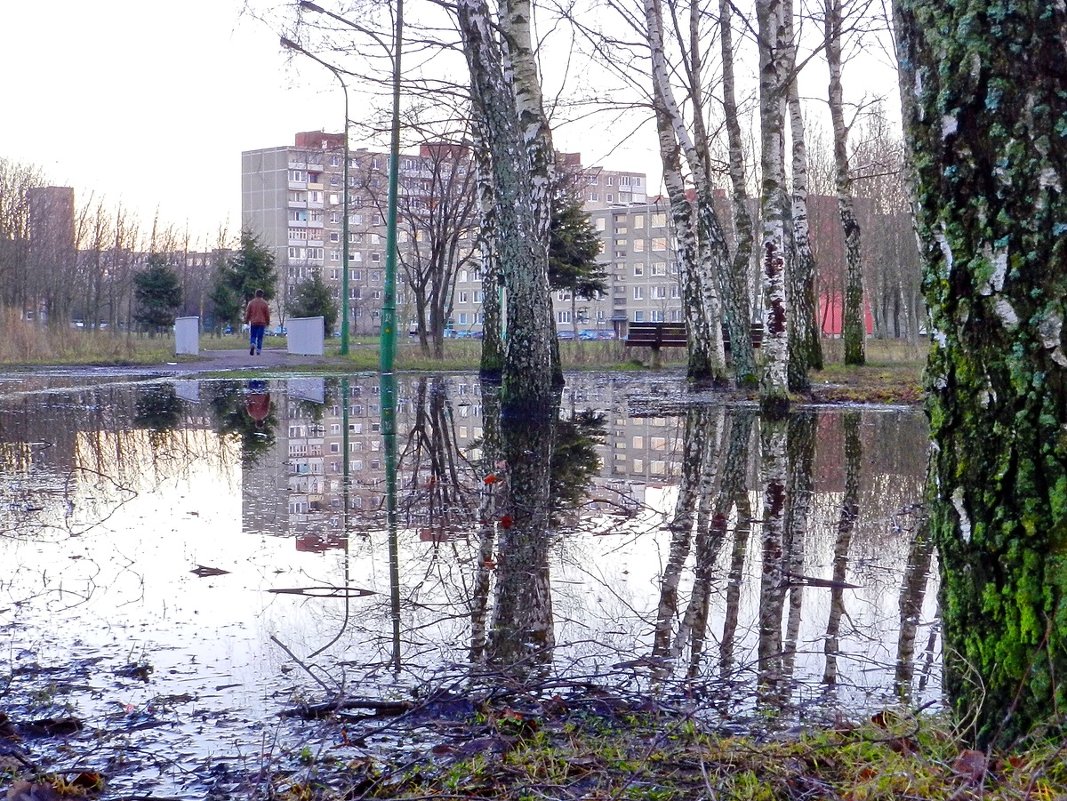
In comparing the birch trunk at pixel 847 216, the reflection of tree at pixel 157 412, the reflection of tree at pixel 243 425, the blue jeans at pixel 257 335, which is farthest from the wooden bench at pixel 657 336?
the reflection of tree at pixel 157 412

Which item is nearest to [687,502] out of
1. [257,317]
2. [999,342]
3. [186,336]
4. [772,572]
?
[772,572]

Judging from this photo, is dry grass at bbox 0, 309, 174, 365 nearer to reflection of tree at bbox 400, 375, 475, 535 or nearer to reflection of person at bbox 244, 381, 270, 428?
reflection of person at bbox 244, 381, 270, 428

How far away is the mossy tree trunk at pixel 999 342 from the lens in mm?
2854

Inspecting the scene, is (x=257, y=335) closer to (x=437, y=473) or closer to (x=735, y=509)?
(x=437, y=473)

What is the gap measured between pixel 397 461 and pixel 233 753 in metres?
7.36

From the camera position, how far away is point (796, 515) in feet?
24.2

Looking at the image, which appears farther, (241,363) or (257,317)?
(257,317)

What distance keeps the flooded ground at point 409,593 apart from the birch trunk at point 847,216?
15088mm

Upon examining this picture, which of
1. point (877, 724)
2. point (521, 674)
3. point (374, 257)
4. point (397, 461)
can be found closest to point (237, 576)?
point (521, 674)

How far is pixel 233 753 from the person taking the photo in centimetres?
321

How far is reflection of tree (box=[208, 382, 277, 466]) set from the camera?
11508mm

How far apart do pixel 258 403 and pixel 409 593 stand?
13.8m

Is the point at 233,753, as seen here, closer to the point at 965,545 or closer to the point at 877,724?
the point at 877,724

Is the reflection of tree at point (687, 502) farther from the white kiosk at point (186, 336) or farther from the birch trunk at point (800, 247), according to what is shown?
the white kiosk at point (186, 336)
